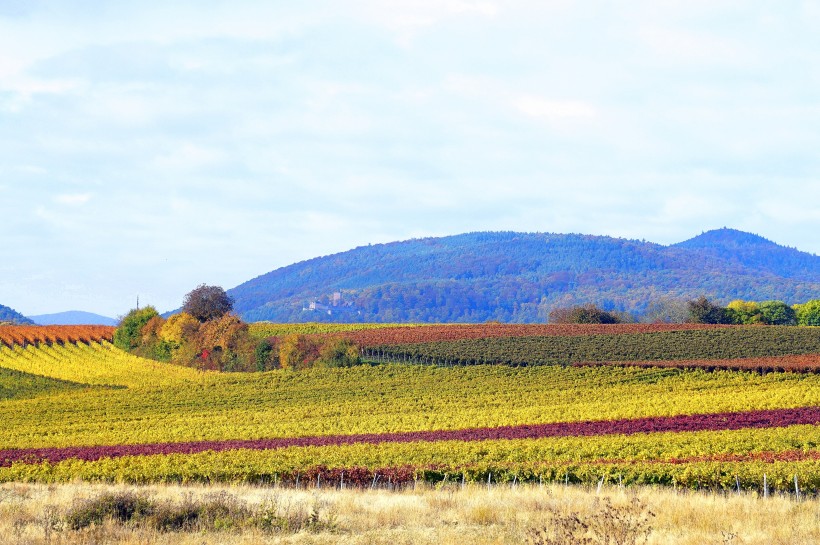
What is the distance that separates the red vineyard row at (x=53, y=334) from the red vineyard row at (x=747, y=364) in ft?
200

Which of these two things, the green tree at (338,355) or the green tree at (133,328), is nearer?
the green tree at (338,355)

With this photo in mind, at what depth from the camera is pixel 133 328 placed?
332ft

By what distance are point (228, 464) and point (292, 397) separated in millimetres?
29534

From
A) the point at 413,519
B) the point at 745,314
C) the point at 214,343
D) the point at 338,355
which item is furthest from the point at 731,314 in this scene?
the point at 413,519

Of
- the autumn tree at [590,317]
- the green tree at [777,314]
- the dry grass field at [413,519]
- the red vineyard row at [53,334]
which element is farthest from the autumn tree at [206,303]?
the dry grass field at [413,519]

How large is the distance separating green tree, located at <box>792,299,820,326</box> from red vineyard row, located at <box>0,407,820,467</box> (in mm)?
89883

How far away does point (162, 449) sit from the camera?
113 feet

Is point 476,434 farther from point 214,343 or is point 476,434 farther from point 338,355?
point 214,343

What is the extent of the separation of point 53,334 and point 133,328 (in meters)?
9.03

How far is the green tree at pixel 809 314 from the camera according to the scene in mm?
122688

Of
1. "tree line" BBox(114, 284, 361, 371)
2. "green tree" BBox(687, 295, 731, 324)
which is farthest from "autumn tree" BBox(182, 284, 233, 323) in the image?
"green tree" BBox(687, 295, 731, 324)

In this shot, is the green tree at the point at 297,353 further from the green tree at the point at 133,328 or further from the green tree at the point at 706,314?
the green tree at the point at 706,314

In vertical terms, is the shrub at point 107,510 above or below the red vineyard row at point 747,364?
below

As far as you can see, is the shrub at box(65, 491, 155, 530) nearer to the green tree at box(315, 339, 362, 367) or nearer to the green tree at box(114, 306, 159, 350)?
the green tree at box(315, 339, 362, 367)
